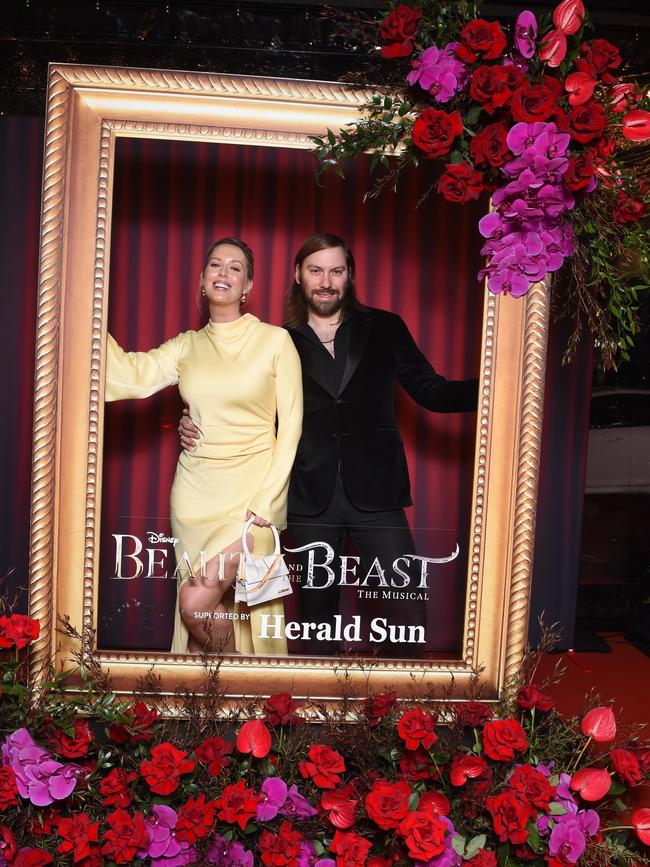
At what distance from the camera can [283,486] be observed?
1822 mm

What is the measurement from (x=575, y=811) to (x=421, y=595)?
1.79 feet

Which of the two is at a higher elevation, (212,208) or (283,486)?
(212,208)

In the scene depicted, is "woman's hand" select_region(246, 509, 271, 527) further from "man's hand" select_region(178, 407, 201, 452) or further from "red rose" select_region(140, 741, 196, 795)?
"red rose" select_region(140, 741, 196, 795)

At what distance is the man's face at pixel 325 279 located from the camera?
181 cm

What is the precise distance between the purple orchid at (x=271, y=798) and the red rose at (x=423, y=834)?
242 mm

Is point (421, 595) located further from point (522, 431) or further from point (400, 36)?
point (400, 36)

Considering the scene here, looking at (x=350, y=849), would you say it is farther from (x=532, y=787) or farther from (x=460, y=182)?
(x=460, y=182)

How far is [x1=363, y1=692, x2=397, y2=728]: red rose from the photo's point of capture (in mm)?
1650

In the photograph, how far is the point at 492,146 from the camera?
158cm

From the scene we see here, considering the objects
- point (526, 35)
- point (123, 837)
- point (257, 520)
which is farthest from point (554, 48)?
point (123, 837)

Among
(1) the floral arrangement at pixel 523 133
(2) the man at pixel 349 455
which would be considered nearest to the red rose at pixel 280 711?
(2) the man at pixel 349 455

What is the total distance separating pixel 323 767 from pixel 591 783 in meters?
0.53

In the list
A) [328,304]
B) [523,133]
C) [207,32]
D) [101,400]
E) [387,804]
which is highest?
[207,32]

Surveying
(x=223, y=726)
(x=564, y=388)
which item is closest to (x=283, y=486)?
(x=223, y=726)
